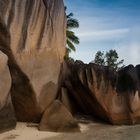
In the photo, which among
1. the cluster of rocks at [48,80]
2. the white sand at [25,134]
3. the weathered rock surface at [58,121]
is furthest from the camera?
the weathered rock surface at [58,121]

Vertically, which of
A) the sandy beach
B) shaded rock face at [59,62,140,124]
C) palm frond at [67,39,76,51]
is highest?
palm frond at [67,39,76,51]

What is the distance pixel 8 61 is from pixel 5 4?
2.02 meters

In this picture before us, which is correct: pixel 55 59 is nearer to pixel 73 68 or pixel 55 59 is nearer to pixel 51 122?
pixel 73 68

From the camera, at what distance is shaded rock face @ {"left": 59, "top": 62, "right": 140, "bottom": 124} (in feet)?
48.1

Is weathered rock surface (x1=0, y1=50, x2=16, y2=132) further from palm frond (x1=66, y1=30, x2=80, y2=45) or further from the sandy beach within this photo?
palm frond (x1=66, y1=30, x2=80, y2=45)

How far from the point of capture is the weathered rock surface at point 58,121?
1295 centimetres

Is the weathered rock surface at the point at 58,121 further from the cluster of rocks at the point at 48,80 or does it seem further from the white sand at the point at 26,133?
the white sand at the point at 26,133

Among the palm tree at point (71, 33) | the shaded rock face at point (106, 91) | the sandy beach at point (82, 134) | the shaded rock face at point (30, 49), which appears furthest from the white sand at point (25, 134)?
the palm tree at point (71, 33)

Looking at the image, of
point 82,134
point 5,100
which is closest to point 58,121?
point 82,134

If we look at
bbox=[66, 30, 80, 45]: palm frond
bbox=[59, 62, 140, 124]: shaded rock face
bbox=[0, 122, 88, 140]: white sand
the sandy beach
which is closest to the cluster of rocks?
bbox=[59, 62, 140, 124]: shaded rock face

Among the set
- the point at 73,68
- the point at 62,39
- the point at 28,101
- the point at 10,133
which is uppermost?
the point at 62,39

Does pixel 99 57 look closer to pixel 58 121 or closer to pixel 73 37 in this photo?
pixel 73 37

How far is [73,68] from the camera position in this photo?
16.2 m

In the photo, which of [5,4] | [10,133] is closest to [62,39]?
[5,4]
